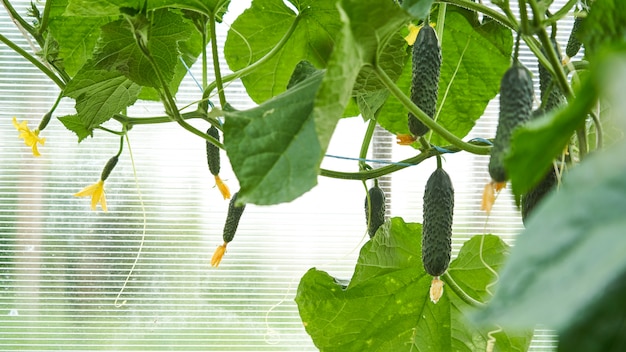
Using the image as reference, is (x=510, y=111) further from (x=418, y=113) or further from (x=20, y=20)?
(x=20, y=20)

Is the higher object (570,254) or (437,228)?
(570,254)

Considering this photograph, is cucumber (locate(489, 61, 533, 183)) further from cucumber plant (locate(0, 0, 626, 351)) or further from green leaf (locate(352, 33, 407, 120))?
green leaf (locate(352, 33, 407, 120))

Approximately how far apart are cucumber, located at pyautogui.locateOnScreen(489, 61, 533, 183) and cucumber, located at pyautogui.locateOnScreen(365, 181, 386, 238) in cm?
31

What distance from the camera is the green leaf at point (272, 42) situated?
0.66m

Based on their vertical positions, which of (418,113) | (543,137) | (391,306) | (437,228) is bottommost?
(391,306)

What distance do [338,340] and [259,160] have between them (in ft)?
1.30

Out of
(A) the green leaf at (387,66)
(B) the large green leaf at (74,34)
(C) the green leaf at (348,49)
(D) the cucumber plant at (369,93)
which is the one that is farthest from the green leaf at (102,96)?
(C) the green leaf at (348,49)

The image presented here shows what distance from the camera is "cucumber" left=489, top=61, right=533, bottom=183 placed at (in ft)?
1.09

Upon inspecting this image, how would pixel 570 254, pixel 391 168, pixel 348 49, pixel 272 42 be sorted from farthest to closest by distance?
1. pixel 272 42
2. pixel 391 168
3. pixel 348 49
4. pixel 570 254

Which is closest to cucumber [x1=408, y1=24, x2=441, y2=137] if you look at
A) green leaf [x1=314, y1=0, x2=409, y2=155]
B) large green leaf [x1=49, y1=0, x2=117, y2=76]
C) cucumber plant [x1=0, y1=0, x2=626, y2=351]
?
cucumber plant [x1=0, y1=0, x2=626, y2=351]

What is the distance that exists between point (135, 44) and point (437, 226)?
0.27 metres

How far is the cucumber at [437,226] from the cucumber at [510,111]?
0.16 meters

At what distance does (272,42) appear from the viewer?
722 millimetres

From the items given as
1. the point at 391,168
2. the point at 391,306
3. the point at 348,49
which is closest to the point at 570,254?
the point at 348,49
